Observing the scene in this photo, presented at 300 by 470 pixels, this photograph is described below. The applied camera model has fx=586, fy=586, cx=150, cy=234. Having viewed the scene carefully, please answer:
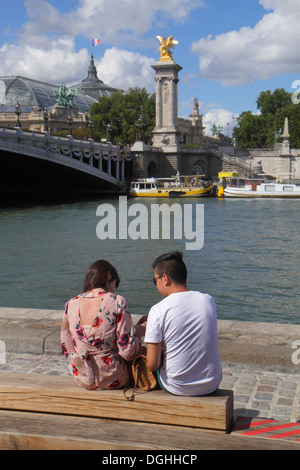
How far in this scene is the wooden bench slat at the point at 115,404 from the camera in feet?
8.95

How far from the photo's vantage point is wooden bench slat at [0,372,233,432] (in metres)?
2.73

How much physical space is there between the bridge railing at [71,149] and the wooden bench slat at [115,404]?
2865 centimetres

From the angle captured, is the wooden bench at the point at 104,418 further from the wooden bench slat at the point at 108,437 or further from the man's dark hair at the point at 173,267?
the man's dark hair at the point at 173,267

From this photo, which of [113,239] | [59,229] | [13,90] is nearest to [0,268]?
[113,239]

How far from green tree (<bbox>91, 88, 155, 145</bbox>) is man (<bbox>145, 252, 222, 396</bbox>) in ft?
192

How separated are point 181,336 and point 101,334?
0.45 m
